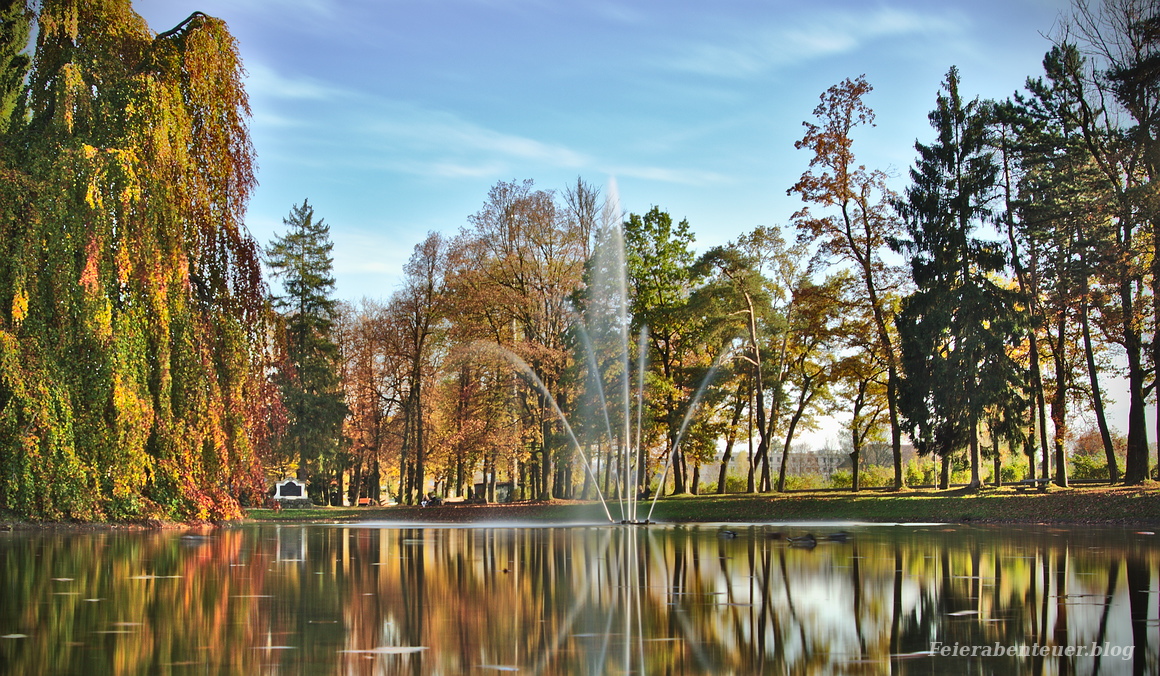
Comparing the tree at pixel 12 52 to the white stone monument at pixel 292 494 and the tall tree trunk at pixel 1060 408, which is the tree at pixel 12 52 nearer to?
the tall tree trunk at pixel 1060 408

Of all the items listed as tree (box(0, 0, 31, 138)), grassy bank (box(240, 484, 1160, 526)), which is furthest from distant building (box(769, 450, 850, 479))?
tree (box(0, 0, 31, 138))

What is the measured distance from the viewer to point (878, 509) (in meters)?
30.5

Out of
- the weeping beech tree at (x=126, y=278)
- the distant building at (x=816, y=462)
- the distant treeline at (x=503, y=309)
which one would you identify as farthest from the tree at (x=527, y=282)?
the distant building at (x=816, y=462)

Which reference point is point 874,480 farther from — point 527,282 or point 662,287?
point 527,282

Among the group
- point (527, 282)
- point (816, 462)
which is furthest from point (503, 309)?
point (816, 462)

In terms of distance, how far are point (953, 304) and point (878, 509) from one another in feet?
27.0

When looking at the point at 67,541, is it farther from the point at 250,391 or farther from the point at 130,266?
the point at 130,266

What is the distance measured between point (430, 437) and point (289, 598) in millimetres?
48996

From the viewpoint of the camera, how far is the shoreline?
24453 millimetres

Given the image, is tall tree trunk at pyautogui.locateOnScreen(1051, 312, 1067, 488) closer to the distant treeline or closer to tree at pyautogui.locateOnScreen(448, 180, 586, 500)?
the distant treeline

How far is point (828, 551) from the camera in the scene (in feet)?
46.1

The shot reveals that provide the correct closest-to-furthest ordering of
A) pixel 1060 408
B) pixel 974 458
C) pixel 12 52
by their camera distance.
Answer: pixel 12 52 → pixel 974 458 → pixel 1060 408

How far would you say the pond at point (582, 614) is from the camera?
499 cm

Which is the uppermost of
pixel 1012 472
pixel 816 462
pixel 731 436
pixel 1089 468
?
pixel 731 436
